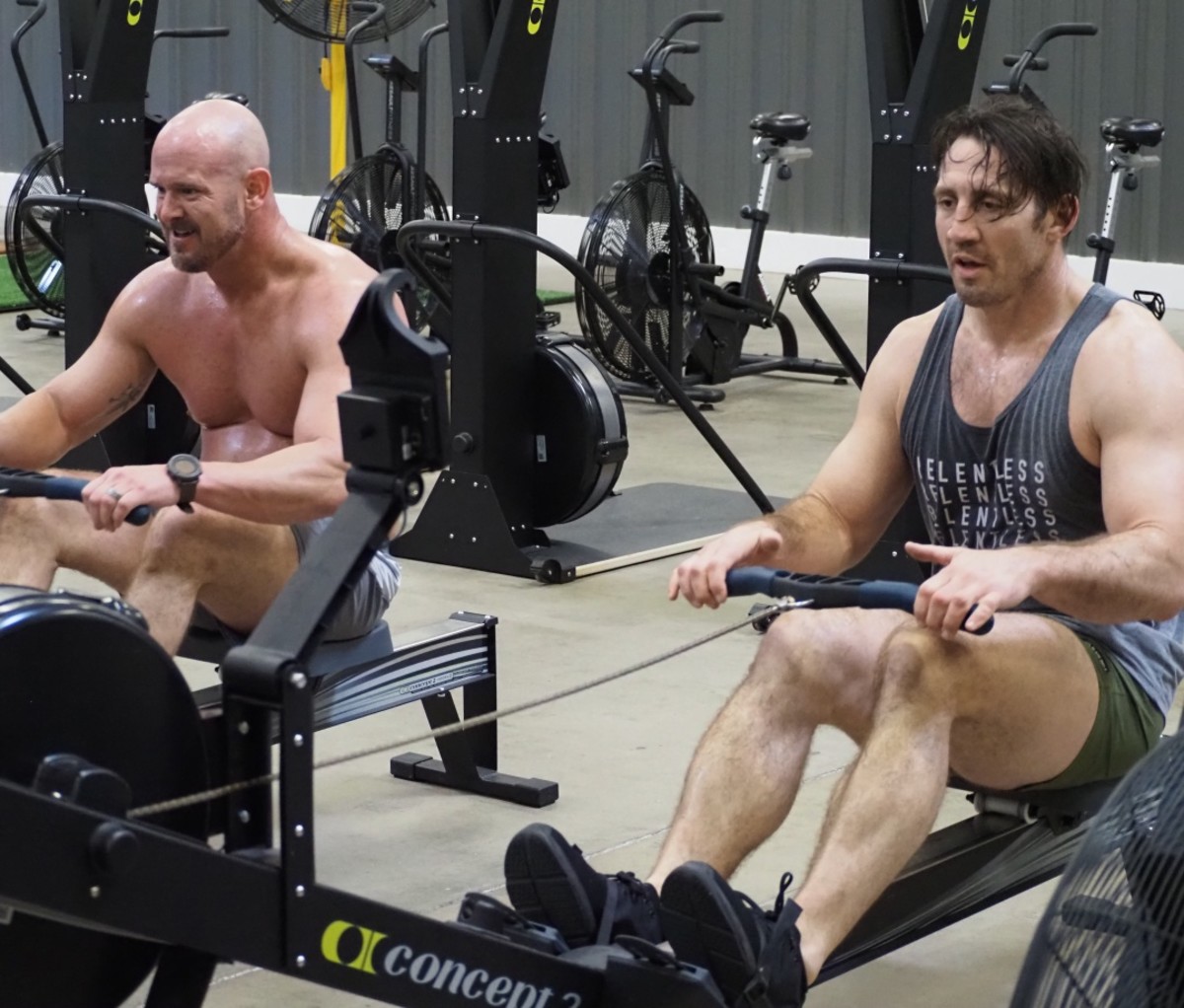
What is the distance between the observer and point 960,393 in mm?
2744

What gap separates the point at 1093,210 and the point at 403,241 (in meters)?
5.85

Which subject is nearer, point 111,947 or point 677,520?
point 111,947

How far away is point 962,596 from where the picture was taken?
7.39 ft

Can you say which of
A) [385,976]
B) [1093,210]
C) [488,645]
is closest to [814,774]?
[488,645]

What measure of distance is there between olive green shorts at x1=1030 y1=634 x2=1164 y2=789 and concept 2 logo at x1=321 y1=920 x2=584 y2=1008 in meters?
0.72

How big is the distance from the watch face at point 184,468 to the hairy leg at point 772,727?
0.78 meters

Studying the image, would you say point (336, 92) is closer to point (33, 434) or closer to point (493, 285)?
point (493, 285)

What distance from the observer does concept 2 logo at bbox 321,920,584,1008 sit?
79.5 inches

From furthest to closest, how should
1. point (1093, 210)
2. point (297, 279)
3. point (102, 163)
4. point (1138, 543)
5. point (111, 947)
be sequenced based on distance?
point (1093, 210), point (102, 163), point (297, 279), point (1138, 543), point (111, 947)

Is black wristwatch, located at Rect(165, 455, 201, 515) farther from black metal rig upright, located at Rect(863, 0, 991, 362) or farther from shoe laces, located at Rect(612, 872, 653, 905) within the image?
black metal rig upright, located at Rect(863, 0, 991, 362)

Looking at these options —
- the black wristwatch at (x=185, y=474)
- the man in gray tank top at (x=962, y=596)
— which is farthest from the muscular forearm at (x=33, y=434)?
the man in gray tank top at (x=962, y=596)

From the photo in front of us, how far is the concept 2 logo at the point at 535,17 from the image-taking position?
5.12m

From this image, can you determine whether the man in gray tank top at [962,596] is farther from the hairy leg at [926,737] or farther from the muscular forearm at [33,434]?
the muscular forearm at [33,434]

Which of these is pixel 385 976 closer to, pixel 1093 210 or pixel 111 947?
pixel 111 947
